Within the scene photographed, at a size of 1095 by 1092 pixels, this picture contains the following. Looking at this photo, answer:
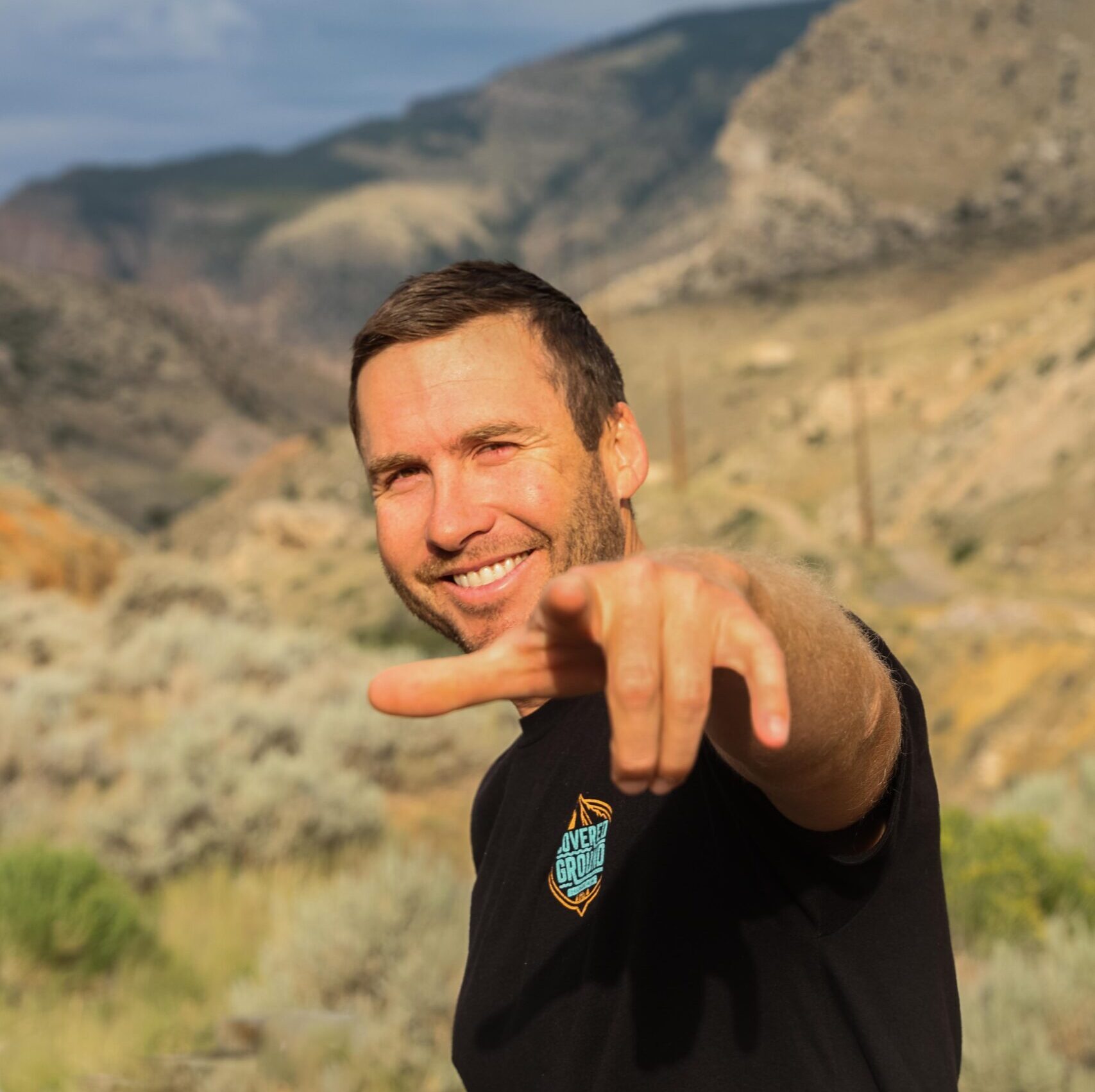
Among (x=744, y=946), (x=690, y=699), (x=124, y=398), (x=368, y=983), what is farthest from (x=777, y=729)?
(x=124, y=398)

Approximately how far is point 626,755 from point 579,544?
1.05 meters

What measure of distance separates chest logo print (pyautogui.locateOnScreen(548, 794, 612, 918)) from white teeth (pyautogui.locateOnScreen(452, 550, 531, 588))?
41 cm

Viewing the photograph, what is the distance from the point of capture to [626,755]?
3.22ft

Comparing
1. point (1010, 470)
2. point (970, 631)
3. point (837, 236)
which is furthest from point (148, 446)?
point (970, 631)

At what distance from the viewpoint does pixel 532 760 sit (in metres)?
2.07

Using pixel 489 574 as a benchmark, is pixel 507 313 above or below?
above

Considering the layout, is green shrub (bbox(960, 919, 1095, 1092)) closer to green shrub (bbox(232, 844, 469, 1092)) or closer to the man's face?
green shrub (bbox(232, 844, 469, 1092))

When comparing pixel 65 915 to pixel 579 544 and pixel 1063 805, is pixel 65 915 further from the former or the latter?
pixel 1063 805

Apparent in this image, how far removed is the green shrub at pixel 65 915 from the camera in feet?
16.7

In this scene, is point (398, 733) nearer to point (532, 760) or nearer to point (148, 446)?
point (532, 760)

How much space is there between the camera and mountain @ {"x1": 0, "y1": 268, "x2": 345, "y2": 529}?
194ft

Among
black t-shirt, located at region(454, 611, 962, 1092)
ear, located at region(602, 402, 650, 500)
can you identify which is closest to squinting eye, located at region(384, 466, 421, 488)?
ear, located at region(602, 402, 650, 500)

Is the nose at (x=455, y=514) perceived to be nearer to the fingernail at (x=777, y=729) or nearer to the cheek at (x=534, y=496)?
the cheek at (x=534, y=496)

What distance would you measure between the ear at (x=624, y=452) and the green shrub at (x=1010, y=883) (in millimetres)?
3637
